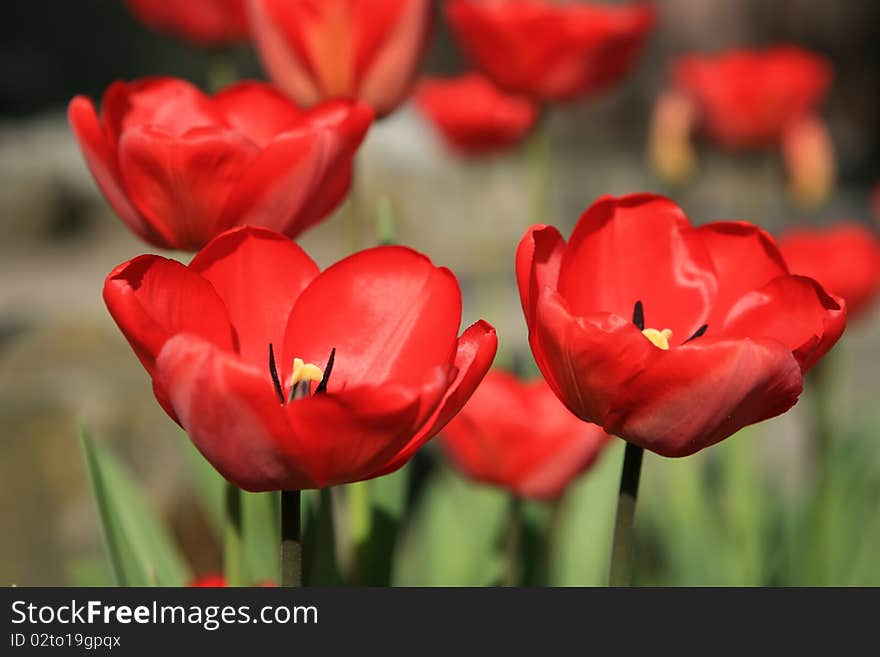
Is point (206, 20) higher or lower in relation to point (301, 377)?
higher

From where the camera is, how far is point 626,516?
52 cm

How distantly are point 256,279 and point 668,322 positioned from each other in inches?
8.5

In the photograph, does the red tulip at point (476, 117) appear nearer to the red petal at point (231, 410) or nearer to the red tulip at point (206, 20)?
the red tulip at point (206, 20)

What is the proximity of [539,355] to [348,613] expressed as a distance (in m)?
0.14

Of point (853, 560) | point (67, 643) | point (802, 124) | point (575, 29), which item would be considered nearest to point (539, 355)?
point (67, 643)

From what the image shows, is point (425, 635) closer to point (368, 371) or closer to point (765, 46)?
point (368, 371)

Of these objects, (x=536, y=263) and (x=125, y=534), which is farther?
(x=125, y=534)

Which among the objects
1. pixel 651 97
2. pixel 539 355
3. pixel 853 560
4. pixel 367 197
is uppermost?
pixel 651 97

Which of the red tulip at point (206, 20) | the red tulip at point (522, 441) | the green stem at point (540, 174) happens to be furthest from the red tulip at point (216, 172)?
the green stem at point (540, 174)

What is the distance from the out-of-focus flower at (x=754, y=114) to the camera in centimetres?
154

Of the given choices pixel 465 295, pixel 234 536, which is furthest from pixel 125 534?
pixel 465 295

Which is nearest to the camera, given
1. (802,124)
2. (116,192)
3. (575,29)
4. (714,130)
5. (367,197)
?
(116,192)

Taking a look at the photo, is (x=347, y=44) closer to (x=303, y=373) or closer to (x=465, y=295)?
(x=303, y=373)

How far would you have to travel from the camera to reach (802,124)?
1.66 metres
